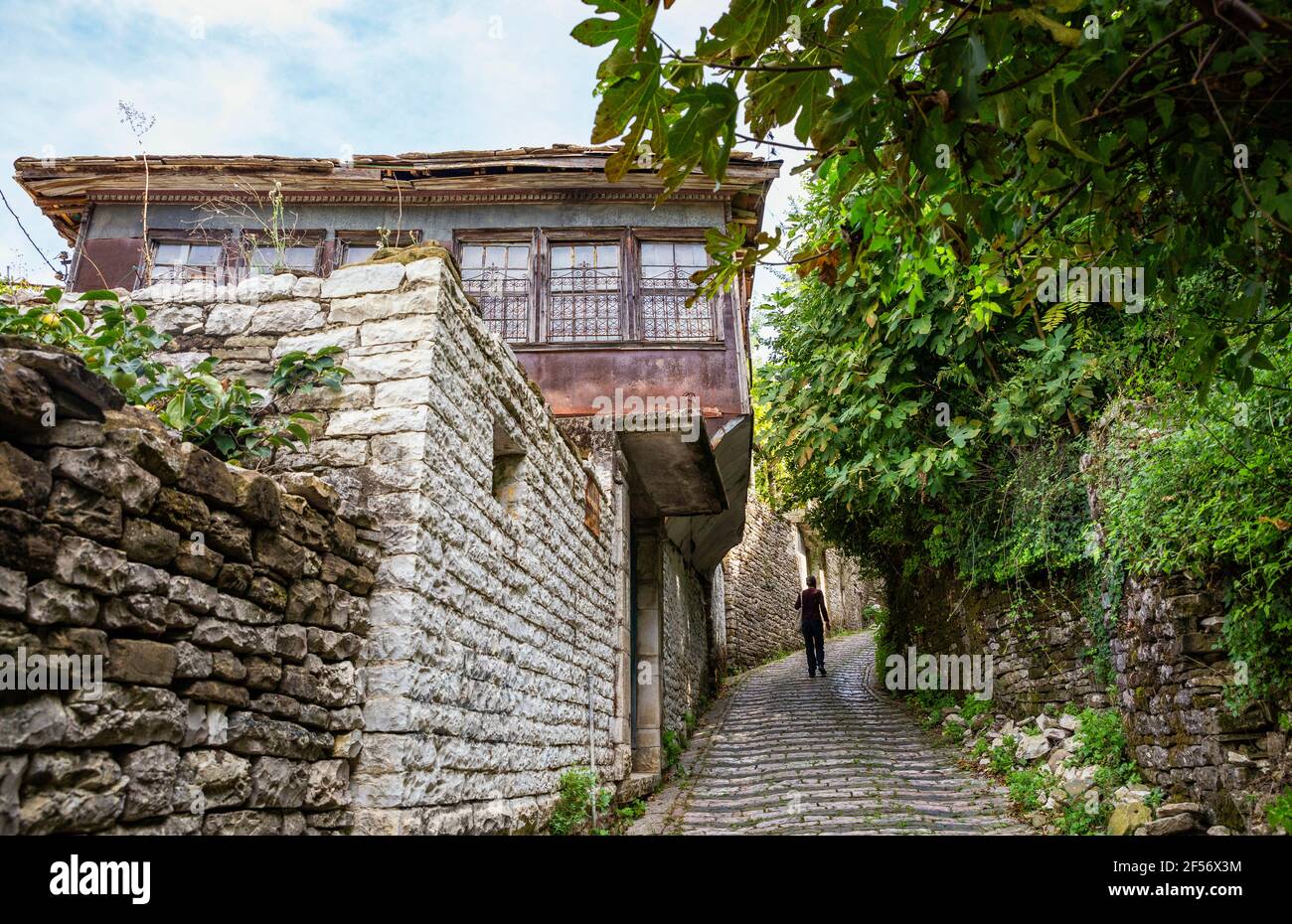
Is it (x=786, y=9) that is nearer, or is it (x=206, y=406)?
(x=786, y=9)

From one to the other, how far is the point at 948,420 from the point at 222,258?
6946 millimetres

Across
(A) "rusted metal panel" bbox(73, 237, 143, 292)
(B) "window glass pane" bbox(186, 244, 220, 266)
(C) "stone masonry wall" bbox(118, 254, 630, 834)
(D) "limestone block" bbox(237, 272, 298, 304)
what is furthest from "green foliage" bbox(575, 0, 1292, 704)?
(A) "rusted metal panel" bbox(73, 237, 143, 292)

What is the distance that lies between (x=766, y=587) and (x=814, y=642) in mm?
5641

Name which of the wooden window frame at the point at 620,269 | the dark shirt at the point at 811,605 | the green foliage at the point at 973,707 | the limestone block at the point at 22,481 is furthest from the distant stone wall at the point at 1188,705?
the dark shirt at the point at 811,605

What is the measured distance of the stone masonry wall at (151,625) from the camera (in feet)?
5.77

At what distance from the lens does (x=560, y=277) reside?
756 cm

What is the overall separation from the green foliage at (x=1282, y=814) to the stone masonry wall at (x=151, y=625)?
3759mm

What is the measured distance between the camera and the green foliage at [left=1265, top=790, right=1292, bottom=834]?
3.43m

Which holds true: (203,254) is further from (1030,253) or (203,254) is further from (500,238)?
(1030,253)

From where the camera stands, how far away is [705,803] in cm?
670

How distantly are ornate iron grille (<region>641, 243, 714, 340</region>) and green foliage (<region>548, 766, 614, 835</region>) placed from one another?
3.68m
